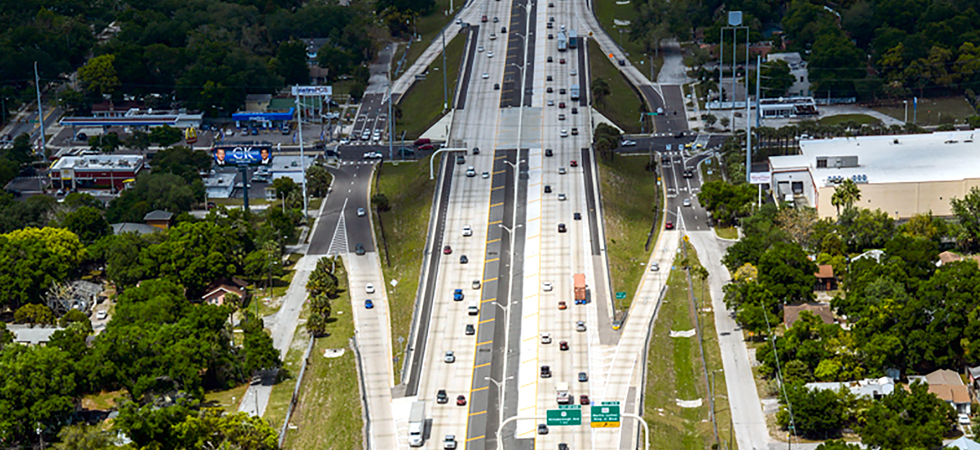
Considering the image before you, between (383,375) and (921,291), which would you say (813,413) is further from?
(383,375)

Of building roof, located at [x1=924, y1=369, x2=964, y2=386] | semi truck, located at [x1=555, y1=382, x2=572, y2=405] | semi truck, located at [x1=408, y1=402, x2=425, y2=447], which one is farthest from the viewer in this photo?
semi truck, located at [x1=555, y1=382, x2=572, y2=405]

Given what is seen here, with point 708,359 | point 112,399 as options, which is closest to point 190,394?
point 112,399

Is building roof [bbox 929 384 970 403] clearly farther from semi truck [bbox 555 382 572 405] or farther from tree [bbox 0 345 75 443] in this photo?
tree [bbox 0 345 75 443]

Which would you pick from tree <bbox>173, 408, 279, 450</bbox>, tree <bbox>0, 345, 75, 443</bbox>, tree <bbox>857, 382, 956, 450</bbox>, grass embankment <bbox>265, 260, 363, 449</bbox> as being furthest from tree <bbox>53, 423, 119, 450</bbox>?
tree <bbox>857, 382, 956, 450</bbox>

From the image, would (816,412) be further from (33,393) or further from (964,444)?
(33,393)

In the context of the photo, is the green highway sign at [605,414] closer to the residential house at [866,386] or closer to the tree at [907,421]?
the tree at [907,421]

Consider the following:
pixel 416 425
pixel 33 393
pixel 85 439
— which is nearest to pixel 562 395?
pixel 416 425

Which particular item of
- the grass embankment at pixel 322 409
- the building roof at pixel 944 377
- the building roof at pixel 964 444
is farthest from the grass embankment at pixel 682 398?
the grass embankment at pixel 322 409
